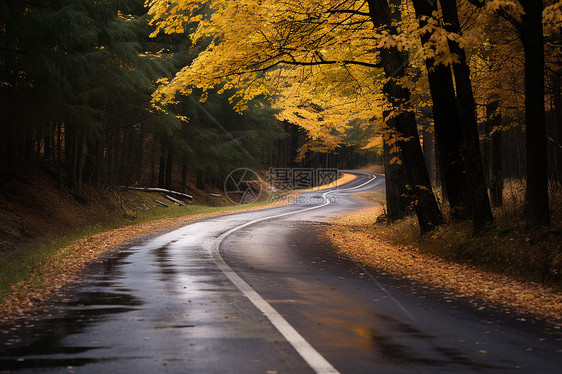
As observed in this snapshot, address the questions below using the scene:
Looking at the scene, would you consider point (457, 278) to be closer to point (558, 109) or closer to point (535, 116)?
point (535, 116)

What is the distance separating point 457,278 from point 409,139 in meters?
5.88

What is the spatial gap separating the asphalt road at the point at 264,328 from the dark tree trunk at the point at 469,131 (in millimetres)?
3630

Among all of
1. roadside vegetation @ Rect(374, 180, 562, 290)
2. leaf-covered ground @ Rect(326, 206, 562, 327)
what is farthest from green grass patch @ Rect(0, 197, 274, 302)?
roadside vegetation @ Rect(374, 180, 562, 290)

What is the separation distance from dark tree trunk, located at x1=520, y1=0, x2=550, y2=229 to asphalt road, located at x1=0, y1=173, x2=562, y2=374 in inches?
139

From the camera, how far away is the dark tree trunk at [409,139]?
1616 centimetres

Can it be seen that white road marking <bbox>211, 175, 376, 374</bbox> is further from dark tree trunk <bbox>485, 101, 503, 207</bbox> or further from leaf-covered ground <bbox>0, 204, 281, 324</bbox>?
dark tree trunk <bbox>485, 101, 503, 207</bbox>

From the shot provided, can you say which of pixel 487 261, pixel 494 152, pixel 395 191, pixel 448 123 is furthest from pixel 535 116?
pixel 494 152

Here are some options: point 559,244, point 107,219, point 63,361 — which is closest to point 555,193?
point 559,244

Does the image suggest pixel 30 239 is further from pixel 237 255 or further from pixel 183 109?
pixel 183 109

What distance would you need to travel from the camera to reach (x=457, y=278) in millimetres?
11062

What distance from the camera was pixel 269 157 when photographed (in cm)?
7706

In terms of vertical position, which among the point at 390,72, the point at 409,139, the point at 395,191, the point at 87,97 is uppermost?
the point at 87,97

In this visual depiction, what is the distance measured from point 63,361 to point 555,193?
13180 mm

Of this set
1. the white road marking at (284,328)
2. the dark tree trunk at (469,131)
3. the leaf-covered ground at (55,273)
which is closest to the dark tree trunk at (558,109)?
the dark tree trunk at (469,131)
